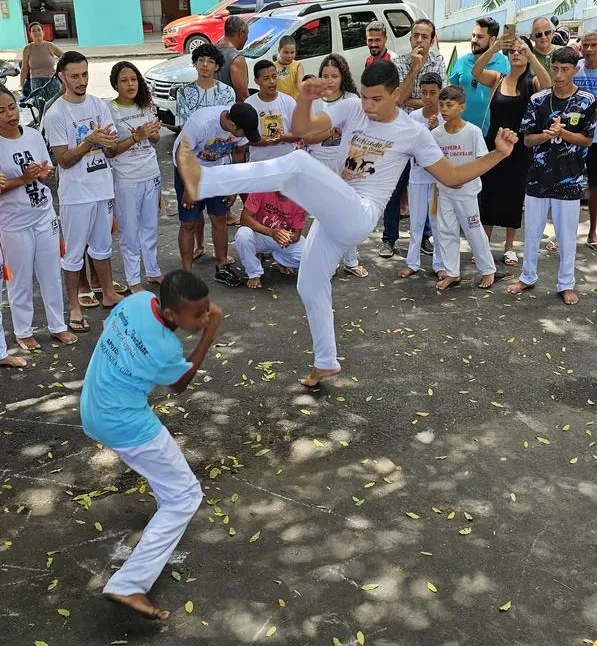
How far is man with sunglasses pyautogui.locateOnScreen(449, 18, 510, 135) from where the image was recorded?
8.18 meters

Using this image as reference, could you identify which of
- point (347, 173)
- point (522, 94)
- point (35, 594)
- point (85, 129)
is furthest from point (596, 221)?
point (35, 594)

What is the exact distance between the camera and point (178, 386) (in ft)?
12.6

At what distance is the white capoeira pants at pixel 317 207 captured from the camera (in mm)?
4504

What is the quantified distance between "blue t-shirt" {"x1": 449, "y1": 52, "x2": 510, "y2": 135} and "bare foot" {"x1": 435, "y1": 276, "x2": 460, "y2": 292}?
5.80 ft

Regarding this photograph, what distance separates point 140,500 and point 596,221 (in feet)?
20.3

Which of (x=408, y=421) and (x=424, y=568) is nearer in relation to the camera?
(x=424, y=568)

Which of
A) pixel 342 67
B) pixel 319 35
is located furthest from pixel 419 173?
pixel 319 35

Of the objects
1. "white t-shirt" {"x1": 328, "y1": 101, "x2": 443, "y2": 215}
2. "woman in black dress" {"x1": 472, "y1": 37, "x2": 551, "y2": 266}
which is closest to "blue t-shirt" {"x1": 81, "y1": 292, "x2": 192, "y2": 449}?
"white t-shirt" {"x1": 328, "y1": 101, "x2": 443, "y2": 215}

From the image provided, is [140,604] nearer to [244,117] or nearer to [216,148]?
[244,117]

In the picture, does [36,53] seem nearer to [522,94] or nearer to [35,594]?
[522,94]

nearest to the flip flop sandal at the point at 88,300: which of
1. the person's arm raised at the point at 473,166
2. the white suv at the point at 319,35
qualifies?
the person's arm raised at the point at 473,166

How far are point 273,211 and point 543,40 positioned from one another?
12.2 feet

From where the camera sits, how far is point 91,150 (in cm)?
645

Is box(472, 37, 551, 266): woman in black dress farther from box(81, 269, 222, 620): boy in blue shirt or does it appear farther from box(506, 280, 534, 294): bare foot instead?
box(81, 269, 222, 620): boy in blue shirt
